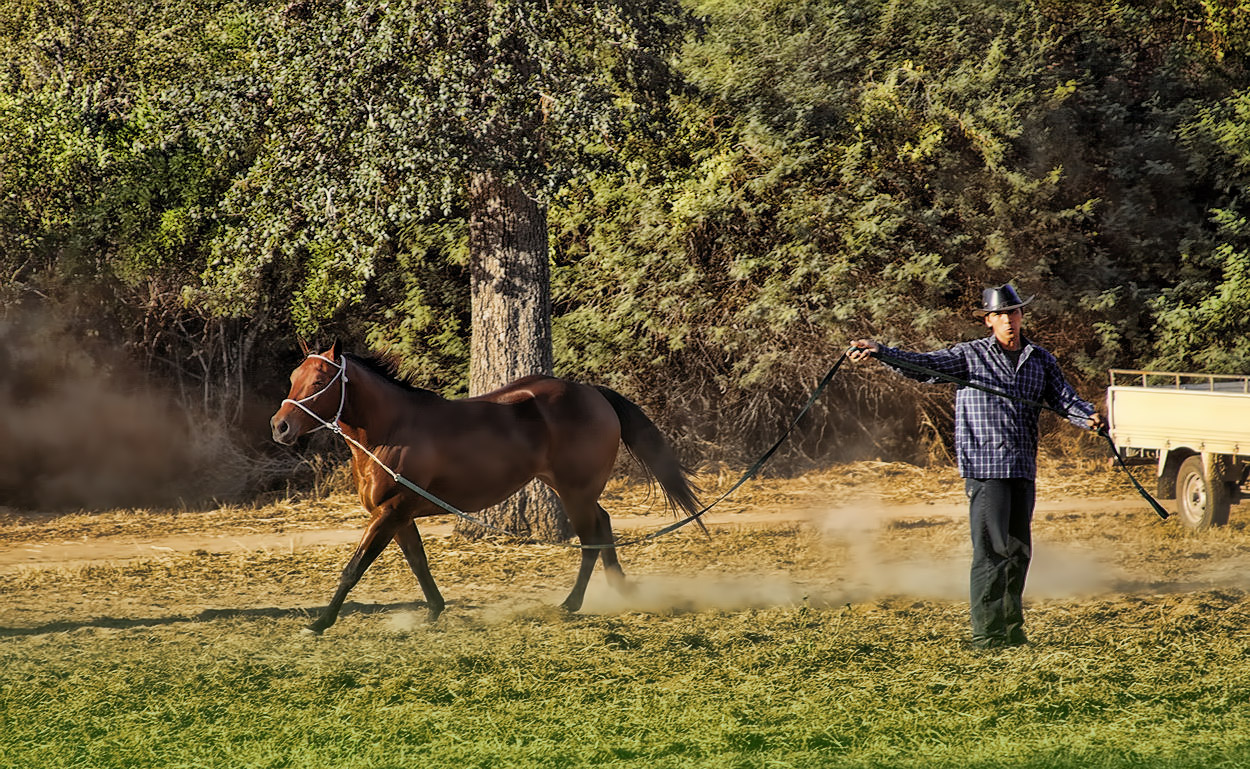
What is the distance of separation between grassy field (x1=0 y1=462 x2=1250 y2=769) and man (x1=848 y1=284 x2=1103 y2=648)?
32cm

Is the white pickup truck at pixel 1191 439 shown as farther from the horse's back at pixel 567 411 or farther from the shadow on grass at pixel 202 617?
the shadow on grass at pixel 202 617

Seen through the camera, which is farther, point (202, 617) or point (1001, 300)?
point (202, 617)

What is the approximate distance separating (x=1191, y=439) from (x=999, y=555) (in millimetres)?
6144

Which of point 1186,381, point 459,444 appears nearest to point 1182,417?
point 1186,381

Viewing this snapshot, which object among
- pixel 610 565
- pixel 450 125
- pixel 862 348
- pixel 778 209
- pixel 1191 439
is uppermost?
pixel 450 125

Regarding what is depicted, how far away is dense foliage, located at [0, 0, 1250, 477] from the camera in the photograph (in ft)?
57.2

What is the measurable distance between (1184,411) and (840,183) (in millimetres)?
6497

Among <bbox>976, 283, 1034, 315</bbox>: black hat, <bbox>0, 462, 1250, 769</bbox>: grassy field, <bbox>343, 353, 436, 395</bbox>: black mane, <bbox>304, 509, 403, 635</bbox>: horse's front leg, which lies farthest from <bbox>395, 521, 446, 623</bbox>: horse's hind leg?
<bbox>976, 283, 1034, 315</bbox>: black hat

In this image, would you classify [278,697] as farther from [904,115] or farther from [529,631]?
[904,115]

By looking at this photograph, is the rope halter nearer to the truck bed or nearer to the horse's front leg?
the horse's front leg

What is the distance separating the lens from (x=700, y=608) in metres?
9.70

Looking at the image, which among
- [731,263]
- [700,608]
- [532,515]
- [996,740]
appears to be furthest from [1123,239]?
[996,740]

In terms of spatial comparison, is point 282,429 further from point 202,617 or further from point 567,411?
point 567,411

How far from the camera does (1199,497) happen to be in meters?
13.2
